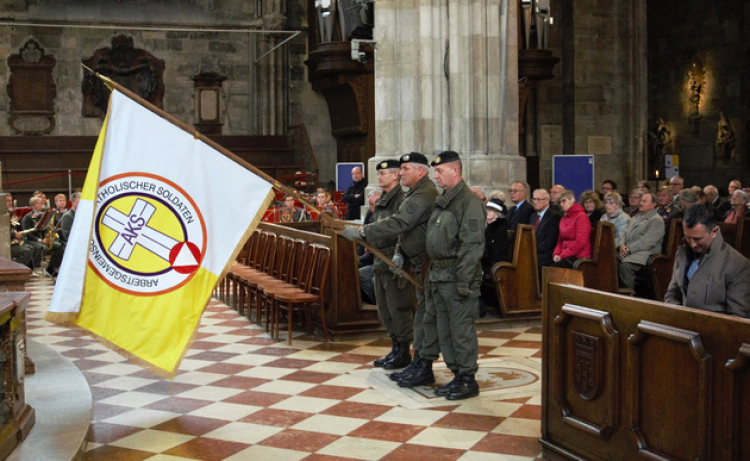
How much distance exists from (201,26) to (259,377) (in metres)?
16.5

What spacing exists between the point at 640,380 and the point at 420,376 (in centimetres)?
239

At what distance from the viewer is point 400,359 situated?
672cm

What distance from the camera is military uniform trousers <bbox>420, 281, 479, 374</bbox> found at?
5.68 metres

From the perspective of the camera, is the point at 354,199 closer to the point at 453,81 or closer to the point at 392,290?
the point at 453,81

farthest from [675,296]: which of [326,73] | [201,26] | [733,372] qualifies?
[201,26]

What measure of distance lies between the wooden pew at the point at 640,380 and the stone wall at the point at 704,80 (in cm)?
1736

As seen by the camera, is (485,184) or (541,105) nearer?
(485,184)

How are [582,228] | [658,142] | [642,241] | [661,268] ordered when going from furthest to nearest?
[658,142] → [642,241] → [661,268] → [582,228]

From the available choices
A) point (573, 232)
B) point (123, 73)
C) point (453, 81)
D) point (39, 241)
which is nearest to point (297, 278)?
point (573, 232)

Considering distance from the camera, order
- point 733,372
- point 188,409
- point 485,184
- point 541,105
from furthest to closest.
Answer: point 541,105 < point 485,184 < point 188,409 < point 733,372

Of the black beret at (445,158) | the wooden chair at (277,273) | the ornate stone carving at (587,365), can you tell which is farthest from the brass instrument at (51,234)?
the ornate stone carving at (587,365)

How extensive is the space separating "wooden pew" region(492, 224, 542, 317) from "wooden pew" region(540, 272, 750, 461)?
3.70 m

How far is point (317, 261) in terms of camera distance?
8133 millimetres

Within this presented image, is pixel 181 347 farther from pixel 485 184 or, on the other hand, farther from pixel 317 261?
pixel 485 184
